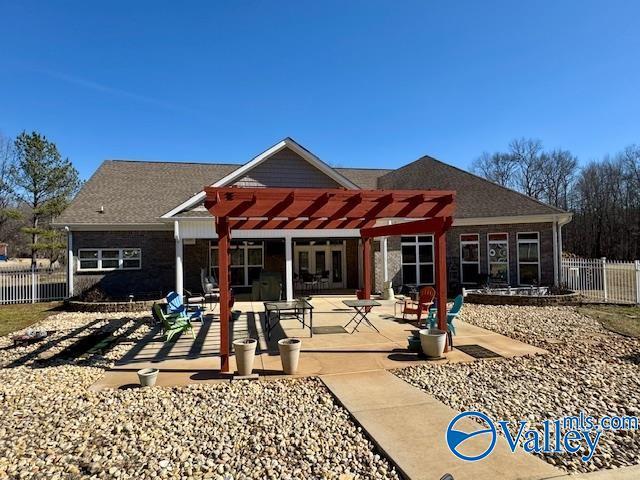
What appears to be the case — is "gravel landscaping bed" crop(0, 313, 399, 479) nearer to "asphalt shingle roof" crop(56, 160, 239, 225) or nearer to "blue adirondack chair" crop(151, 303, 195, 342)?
"blue adirondack chair" crop(151, 303, 195, 342)

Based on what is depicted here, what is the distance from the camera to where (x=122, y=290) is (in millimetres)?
16938

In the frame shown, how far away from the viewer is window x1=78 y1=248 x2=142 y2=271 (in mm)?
16672

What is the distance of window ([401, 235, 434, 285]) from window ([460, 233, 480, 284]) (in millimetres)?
1446

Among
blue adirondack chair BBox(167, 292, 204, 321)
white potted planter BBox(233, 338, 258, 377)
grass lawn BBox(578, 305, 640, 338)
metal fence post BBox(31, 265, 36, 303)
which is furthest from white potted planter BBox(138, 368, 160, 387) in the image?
metal fence post BBox(31, 265, 36, 303)

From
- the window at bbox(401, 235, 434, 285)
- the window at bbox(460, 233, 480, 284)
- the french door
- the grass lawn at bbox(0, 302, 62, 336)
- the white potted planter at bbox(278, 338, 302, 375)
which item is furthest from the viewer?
the french door

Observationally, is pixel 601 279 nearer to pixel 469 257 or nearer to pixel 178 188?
pixel 469 257

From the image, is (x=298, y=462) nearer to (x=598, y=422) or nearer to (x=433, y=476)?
(x=433, y=476)

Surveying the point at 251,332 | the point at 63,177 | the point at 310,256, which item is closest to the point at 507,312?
the point at 251,332

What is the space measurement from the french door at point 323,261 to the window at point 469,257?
5.75 meters

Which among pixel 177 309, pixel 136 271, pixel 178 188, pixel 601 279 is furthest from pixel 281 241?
pixel 601 279

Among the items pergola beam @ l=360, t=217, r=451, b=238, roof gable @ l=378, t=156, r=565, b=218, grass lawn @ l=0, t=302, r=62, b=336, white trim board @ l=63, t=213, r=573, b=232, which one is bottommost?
grass lawn @ l=0, t=302, r=62, b=336

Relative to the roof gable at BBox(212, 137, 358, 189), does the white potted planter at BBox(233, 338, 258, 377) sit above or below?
below

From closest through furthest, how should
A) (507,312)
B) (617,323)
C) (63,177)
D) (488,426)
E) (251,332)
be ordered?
1. (488,426)
2. (251,332)
3. (617,323)
4. (507,312)
5. (63,177)

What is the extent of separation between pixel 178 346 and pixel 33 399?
10.7 ft
